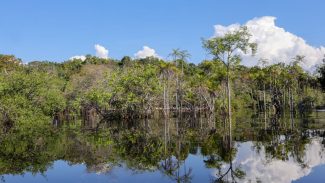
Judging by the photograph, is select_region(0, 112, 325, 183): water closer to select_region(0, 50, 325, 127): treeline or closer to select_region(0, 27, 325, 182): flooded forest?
select_region(0, 27, 325, 182): flooded forest

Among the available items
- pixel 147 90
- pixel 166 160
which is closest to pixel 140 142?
pixel 166 160

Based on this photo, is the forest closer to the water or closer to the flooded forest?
the flooded forest

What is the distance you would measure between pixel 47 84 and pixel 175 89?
2947cm

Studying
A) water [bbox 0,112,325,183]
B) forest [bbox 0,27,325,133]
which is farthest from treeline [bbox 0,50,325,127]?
water [bbox 0,112,325,183]

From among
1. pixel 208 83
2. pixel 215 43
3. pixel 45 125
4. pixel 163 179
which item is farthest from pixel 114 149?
pixel 208 83

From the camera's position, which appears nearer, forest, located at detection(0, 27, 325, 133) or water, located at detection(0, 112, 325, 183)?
water, located at detection(0, 112, 325, 183)

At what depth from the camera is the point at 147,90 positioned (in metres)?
52.5

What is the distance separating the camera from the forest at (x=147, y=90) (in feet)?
123

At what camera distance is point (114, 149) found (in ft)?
69.1

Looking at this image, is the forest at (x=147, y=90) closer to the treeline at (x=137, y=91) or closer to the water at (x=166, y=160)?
the treeline at (x=137, y=91)

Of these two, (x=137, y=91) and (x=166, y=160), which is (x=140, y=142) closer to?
(x=166, y=160)

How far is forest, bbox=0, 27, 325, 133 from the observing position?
37.4m

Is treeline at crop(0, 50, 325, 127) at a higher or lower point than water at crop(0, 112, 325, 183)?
higher

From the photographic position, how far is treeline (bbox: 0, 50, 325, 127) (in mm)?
37344
